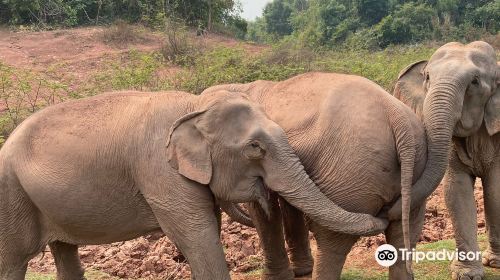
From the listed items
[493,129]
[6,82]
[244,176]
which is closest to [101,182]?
[244,176]

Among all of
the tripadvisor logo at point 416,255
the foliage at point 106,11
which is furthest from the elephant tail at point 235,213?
the foliage at point 106,11

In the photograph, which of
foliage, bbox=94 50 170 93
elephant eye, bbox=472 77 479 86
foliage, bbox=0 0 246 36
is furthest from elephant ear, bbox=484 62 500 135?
foliage, bbox=0 0 246 36

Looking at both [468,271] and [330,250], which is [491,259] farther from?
[330,250]

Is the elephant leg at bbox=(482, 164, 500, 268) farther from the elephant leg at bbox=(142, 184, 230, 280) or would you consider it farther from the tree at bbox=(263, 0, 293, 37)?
the tree at bbox=(263, 0, 293, 37)

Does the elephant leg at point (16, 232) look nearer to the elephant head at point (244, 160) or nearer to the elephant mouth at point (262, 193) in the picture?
the elephant head at point (244, 160)

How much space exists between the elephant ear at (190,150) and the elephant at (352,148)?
39 centimetres

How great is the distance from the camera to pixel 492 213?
5.54m

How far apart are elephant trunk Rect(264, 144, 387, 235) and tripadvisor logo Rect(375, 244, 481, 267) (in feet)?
1.20

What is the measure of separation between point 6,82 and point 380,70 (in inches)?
358

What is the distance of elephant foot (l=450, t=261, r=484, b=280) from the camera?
532 centimetres

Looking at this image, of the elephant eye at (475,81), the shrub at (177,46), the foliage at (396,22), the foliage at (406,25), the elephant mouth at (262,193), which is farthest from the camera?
the foliage at (406,25)

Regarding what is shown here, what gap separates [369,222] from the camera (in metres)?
4.04

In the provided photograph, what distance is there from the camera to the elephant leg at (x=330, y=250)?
4352 mm

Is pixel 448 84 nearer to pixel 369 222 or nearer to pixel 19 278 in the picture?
pixel 369 222
